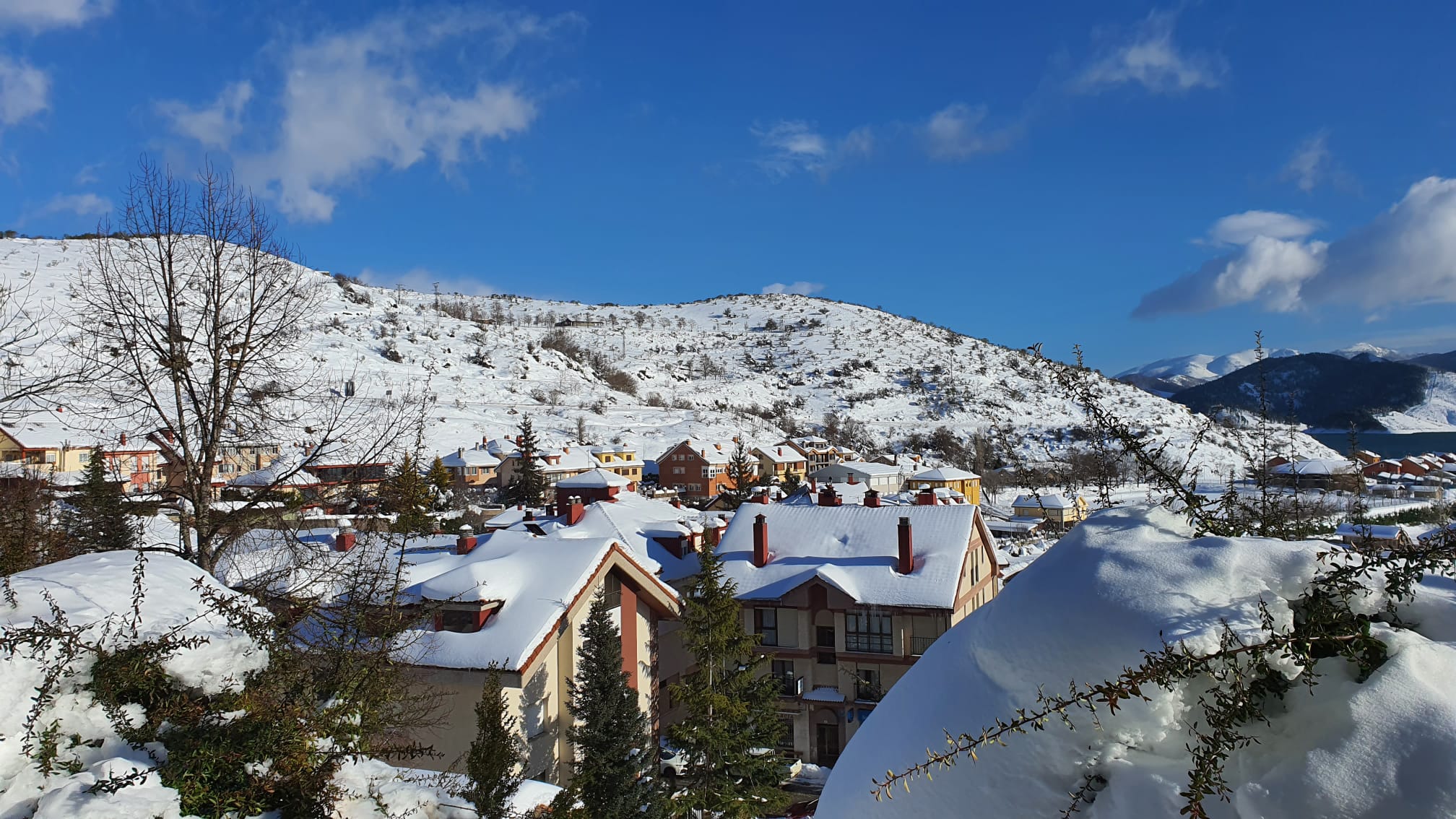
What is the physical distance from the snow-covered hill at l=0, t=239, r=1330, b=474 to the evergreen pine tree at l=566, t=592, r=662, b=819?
4141 cm

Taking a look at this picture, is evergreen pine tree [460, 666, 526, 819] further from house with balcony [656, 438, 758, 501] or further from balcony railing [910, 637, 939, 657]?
house with balcony [656, 438, 758, 501]

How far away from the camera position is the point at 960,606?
20766 millimetres

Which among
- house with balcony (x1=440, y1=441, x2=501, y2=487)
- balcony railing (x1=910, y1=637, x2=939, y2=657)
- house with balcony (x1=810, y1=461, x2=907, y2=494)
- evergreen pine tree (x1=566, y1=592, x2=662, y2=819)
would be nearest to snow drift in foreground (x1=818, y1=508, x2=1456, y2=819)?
evergreen pine tree (x1=566, y1=592, x2=662, y2=819)

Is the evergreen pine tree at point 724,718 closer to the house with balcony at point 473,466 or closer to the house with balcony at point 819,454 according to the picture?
the house with balcony at point 473,466

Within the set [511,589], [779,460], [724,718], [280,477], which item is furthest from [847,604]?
[779,460]

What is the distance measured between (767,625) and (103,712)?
18440mm

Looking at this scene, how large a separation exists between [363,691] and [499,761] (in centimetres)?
272

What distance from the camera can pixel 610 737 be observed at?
13.3m

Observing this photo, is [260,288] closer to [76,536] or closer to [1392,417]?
[76,536]

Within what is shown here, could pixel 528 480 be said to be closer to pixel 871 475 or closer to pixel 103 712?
pixel 871 475

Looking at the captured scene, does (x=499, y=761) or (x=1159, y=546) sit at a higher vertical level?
(x=1159, y=546)

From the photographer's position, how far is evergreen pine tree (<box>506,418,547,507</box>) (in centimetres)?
5406

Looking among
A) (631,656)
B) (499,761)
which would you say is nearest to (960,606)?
(631,656)

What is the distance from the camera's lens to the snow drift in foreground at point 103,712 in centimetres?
347
